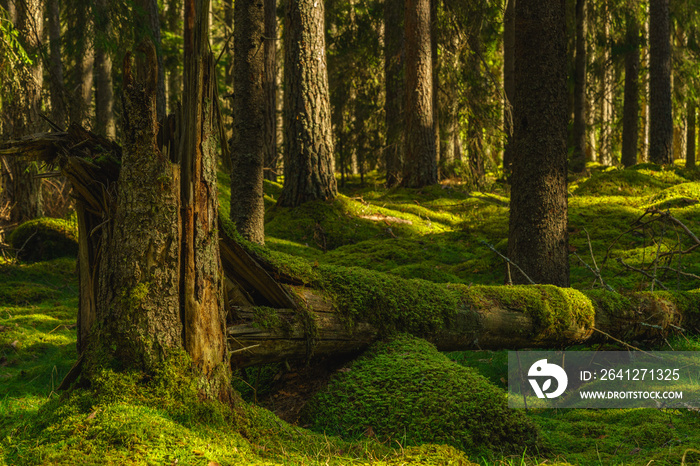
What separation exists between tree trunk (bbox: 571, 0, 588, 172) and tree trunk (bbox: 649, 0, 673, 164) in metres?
2.78

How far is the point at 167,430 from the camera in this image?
237 cm

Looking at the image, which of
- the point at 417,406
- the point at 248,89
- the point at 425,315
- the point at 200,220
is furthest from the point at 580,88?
the point at 200,220

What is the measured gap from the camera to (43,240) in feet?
29.5

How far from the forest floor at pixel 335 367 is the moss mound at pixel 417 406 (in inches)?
4.5

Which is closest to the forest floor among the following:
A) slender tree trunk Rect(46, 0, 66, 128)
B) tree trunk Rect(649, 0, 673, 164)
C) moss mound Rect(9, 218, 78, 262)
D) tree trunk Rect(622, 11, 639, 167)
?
moss mound Rect(9, 218, 78, 262)

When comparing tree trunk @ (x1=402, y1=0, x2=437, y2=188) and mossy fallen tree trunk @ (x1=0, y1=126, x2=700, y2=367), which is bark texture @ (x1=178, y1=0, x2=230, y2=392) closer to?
mossy fallen tree trunk @ (x1=0, y1=126, x2=700, y2=367)

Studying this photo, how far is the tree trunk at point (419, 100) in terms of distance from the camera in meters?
11.5

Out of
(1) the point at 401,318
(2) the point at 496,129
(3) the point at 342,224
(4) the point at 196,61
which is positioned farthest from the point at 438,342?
(2) the point at 496,129

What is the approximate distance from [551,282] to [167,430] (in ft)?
14.2

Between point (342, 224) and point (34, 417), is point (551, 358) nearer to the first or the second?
point (34, 417)

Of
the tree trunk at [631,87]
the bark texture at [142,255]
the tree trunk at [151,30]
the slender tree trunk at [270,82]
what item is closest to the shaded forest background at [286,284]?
the bark texture at [142,255]

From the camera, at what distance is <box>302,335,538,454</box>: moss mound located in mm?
3014

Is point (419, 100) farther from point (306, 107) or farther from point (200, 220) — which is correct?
point (200, 220)

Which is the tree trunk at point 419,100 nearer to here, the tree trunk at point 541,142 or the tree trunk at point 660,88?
the tree trunk at point 541,142
